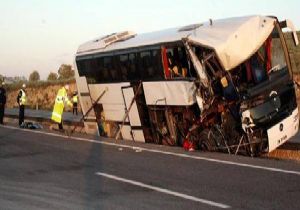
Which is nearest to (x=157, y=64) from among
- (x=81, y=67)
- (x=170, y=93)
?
(x=170, y=93)

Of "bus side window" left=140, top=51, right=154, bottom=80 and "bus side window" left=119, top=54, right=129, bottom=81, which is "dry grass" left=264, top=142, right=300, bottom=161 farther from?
"bus side window" left=119, top=54, right=129, bottom=81

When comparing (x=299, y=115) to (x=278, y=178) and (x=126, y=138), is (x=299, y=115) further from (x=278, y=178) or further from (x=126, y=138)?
(x=126, y=138)

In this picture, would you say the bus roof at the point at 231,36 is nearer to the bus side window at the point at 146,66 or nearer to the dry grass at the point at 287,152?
the bus side window at the point at 146,66

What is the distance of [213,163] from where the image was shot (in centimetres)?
1062

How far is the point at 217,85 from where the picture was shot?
39.9ft

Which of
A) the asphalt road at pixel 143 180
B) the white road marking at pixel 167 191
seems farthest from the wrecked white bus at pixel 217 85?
the white road marking at pixel 167 191

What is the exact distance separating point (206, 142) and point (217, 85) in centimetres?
143

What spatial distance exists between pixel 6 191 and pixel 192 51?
5.52 metres

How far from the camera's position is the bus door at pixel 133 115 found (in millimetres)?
14945

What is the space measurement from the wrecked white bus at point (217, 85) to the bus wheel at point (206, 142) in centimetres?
2

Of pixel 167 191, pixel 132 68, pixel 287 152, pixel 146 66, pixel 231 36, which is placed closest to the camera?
pixel 167 191

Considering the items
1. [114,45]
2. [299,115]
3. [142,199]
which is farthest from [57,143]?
[142,199]

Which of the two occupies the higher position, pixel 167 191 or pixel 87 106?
pixel 167 191

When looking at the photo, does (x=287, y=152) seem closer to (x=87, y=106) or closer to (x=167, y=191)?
(x=167, y=191)
